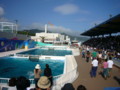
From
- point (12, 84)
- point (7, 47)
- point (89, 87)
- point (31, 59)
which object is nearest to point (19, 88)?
point (12, 84)

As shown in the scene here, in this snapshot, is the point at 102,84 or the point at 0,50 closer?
the point at 102,84

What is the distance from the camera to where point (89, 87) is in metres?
6.51

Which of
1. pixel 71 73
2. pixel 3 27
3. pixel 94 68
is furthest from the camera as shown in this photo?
pixel 3 27

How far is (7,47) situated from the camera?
26844 mm

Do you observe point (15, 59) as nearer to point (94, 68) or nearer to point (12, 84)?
point (94, 68)

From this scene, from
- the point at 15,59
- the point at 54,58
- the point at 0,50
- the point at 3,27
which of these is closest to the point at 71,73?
the point at 54,58

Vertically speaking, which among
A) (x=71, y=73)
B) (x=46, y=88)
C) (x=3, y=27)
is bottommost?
(x=71, y=73)

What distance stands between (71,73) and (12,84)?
4702 mm

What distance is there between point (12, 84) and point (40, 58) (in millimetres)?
15763

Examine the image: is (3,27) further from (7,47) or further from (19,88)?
(19,88)

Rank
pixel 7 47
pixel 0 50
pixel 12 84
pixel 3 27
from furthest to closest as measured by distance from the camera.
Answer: pixel 3 27
pixel 7 47
pixel 0 50
pixel 12 84

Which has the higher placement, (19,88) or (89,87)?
(19,88)

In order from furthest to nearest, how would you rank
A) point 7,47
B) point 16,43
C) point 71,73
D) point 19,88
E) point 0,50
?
point 16,43
point 7,47
point 0,50
point 71,73
point 19,88

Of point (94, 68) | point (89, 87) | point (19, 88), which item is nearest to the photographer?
point (19, 88)
